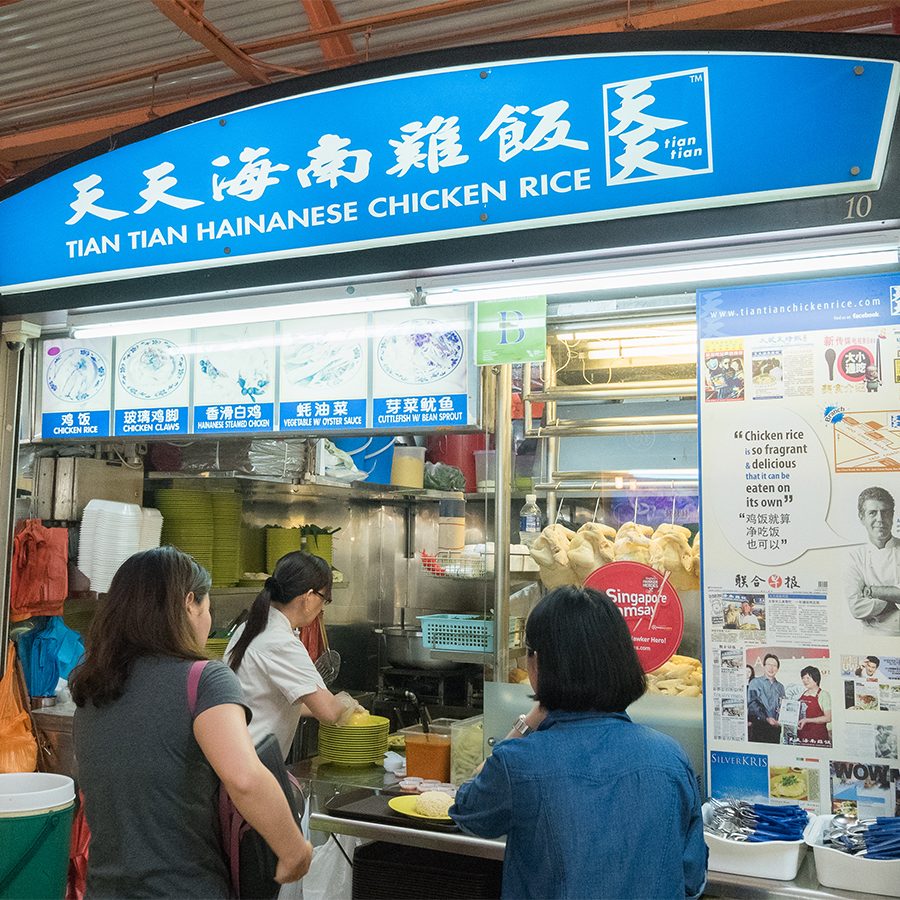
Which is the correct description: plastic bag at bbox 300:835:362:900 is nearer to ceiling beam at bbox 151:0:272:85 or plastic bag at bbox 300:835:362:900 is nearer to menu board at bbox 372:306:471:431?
menu board at bbox 372:306:471:431

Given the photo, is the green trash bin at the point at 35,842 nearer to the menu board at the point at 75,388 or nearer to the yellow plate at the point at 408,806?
the yellow plate at the point at 408,806

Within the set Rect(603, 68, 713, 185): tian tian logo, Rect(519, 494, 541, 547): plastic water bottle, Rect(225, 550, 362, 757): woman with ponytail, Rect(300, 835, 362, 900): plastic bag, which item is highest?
Rect(603, 68, 713, 185): tian tian logo

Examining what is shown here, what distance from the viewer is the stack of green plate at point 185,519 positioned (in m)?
5.50

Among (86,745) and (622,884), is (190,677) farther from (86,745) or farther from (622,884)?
(622,884)

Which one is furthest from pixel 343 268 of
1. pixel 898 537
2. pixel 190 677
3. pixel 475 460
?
pixel 475 460

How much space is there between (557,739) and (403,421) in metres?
1.37

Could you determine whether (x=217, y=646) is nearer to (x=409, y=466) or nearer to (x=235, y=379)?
(x=409, y=466)

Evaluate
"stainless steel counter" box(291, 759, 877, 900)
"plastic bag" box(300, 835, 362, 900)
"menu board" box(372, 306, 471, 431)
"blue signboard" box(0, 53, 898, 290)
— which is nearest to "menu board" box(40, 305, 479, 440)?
"menu board" box(372, 306, 471, 431)

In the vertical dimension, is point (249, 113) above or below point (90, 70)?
below

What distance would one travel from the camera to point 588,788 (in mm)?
2006

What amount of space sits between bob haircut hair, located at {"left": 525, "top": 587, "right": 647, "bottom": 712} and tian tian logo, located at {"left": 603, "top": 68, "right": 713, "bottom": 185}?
113cm

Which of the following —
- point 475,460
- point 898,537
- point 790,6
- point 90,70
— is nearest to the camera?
point 898,537

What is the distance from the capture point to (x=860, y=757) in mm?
2543

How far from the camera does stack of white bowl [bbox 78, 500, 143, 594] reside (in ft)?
15.0
